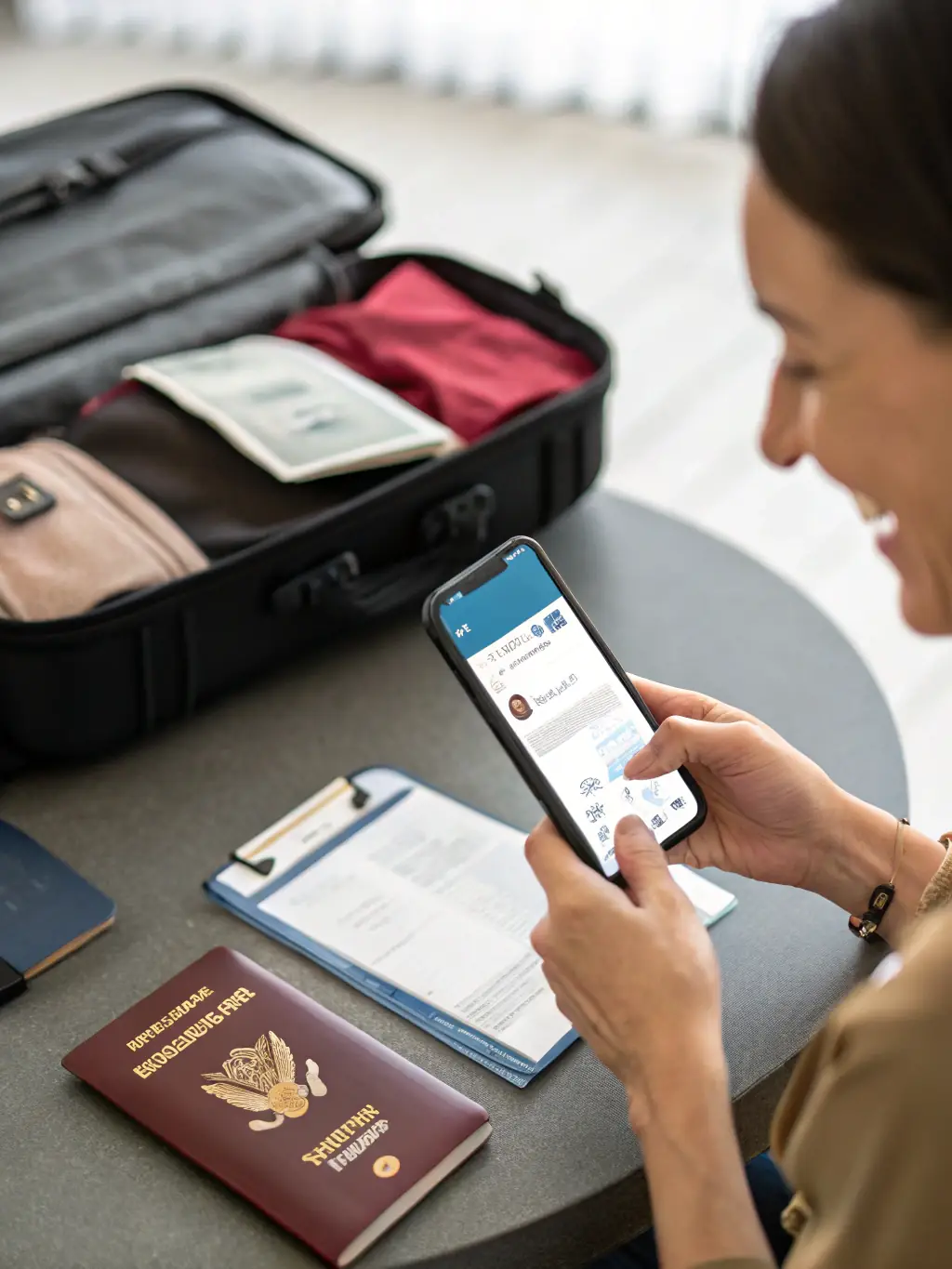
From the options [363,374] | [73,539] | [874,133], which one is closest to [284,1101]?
[73,539]

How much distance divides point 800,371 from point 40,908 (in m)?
0.63

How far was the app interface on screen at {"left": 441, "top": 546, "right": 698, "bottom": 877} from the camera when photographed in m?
0.97

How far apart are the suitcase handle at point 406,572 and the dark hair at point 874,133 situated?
65cm

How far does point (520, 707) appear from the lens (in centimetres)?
98

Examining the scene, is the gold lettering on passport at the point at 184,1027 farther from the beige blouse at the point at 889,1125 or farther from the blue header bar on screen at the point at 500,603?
the beige blouse at the point at 889,1125

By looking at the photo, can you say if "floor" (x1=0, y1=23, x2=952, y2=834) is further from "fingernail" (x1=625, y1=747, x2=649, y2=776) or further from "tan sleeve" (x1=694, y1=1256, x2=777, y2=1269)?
"tan sleeve" (x1=694, y1=1256, x2=777, y2=1269)

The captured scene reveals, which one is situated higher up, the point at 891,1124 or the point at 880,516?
the point at 880,516

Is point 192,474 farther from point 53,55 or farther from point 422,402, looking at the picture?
point 53,55

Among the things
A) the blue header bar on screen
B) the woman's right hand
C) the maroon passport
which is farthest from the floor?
the maroon passport

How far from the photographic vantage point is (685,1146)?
0.81 meters

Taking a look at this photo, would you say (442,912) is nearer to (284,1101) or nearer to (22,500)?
(284,1101)

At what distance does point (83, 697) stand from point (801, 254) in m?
0.67

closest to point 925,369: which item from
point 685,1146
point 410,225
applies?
point 685,1146

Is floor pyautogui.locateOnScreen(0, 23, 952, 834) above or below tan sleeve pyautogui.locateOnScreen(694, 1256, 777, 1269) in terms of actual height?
below
